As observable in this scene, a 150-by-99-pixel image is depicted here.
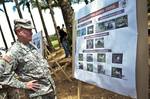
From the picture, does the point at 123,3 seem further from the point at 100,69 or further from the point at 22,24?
the point at 22,24

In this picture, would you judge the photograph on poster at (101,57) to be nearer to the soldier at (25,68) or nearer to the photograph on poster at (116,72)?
the photograph on poster at (116,72)

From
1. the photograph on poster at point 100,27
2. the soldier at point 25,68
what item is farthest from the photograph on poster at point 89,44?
the soldier at point 25,68

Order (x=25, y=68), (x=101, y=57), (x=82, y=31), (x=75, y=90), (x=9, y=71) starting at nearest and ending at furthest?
(x=9, y=71) < (x=25, y=68) < (x=101, y=57) < (x=82, y=31) < (x=75, y=90)

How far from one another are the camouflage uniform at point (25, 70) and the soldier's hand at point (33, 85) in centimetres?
4

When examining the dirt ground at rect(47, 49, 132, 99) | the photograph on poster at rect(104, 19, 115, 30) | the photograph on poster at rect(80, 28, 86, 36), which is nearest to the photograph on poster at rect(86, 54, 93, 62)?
the photograph on poster at rect(80, 28, 86, 36)

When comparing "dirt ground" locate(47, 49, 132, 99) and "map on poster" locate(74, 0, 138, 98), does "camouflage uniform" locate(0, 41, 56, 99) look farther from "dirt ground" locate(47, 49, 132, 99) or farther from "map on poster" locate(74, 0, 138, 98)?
"dirt ground" locate(47, 49, 132, 99)

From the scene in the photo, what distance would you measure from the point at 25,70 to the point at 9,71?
239 mm

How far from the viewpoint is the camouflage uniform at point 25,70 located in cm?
564

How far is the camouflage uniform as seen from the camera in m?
5.64

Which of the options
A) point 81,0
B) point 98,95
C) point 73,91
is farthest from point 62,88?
point 81,0

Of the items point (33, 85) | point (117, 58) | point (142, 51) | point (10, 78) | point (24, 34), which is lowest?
point (33, 85)

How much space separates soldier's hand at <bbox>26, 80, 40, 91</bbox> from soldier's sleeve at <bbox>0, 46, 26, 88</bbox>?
62 millimetres

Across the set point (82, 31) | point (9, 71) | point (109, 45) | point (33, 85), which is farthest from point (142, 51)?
point (82, 31)

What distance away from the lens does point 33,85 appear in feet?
18.7
